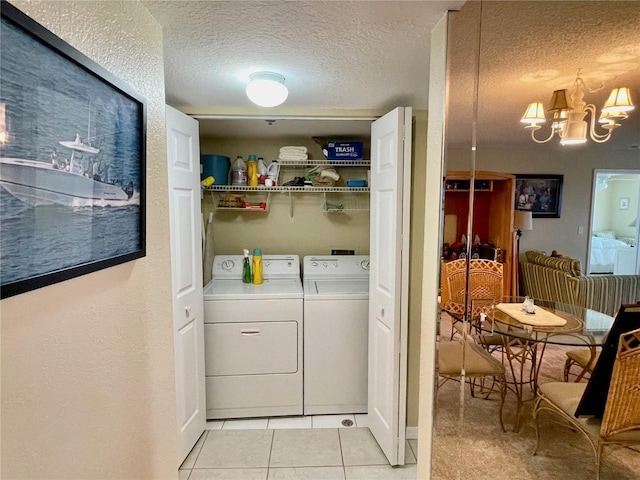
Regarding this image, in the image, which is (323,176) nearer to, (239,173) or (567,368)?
(239,173)

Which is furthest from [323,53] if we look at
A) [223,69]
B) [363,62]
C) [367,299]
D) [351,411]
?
[351,411]

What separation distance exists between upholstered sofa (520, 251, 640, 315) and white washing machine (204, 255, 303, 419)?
150 cm

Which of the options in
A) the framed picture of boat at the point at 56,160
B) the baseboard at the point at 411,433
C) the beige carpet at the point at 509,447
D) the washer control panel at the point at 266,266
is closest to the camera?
the framed picture of boat at the point at 56,160

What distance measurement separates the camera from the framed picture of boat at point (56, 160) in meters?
0.57

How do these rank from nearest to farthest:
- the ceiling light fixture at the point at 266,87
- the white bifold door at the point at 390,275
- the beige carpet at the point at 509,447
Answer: the beige carpet at the point at 509,447 < the ceiling light fixture at the point at 266,87 < the white bifold door at the point at 390,275

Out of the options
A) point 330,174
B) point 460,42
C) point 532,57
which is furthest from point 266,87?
point 330,174

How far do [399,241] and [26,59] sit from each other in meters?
1.65

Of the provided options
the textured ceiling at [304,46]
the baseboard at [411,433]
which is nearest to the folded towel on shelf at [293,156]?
the textured ceiling at [304,46]

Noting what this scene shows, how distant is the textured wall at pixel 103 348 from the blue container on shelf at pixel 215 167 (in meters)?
1.52

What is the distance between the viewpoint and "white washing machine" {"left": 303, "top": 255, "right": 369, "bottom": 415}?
8.11ft

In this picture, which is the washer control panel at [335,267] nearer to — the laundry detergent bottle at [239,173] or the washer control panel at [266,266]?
the washer control panel at [266,266]

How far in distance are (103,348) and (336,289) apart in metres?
1.84

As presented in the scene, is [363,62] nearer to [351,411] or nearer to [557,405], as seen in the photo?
[557,405]

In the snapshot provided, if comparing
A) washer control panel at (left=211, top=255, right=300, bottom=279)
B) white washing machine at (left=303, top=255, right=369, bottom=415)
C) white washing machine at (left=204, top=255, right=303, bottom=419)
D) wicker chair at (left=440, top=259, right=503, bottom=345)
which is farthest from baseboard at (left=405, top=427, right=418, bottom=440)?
washer control panel at (left=211, top=255, right=300, bottom=279)
